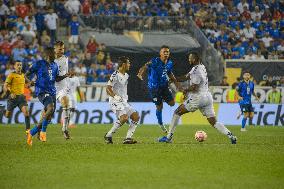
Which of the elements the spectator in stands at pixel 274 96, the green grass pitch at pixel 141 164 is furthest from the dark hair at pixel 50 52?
the spectator in stands at pixel 274 96

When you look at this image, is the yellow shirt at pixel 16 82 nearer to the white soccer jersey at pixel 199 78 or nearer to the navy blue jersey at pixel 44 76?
the navy blue jersey at pixel 44 76

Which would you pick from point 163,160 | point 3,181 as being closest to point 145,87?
point 163,160

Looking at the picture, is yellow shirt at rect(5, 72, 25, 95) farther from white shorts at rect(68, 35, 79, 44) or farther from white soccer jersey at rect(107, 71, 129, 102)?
white shorts at rect(68, 35, 79, 44)

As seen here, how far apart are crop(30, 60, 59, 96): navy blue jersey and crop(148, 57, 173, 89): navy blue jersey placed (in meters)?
4.51

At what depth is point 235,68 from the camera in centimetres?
3791

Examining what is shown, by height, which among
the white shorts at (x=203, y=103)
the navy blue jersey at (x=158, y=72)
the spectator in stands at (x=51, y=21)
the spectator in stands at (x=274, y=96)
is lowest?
the spectator in stands at (x=274, y=96)

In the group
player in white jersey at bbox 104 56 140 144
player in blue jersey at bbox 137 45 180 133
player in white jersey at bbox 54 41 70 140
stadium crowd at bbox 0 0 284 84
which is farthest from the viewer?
stadium crowd at bbox 0 0 284 84

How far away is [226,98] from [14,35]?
1010 cm

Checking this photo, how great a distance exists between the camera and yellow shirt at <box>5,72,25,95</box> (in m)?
22.6

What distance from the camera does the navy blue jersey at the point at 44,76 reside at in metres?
19.2

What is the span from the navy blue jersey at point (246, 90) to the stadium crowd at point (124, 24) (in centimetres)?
857

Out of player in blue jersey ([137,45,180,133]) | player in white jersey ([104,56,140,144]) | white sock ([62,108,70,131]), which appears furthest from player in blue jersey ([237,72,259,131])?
player in white jersey ([104,56,140,144])

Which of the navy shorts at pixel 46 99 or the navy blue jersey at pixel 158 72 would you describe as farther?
the navy blue jersey at pixel 158 72

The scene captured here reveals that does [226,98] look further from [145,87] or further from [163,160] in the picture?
[163,160]
